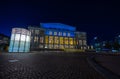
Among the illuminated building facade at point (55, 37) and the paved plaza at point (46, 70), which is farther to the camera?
the illuminated building facade at point (55, 37)

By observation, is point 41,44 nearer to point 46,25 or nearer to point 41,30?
point 41,30

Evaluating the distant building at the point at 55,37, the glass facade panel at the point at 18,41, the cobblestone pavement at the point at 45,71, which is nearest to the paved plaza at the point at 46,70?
the cobblestone pavement at the point at 45,71

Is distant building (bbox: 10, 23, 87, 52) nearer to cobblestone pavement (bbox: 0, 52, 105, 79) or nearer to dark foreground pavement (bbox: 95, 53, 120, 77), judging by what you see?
dark foreground pavement (bbox: 95, 53, 120, 77)

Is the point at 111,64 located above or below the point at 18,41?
below

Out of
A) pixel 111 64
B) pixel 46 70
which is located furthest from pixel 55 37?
pixel 46 70

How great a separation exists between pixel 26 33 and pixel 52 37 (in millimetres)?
56629

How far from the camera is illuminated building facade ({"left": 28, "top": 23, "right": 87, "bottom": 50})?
84875mm

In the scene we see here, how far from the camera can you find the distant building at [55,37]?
84.7 meters

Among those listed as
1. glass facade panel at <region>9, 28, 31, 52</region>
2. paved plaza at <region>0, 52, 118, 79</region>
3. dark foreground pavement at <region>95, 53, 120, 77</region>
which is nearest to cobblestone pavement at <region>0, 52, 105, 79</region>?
paved plaza at <region>0, 52, 118, 79</region>

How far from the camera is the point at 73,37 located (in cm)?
9769

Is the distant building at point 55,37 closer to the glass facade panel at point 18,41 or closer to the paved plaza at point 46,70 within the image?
the glass facade panel at point 18,41

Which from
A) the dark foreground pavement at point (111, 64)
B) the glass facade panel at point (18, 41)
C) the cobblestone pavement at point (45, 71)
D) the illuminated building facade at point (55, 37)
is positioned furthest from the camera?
the illuminated building facade at point (55, 37)

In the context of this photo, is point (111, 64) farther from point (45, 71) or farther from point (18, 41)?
point (18, 41)

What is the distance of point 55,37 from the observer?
297 feet
